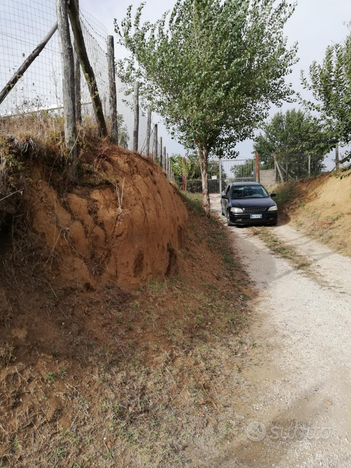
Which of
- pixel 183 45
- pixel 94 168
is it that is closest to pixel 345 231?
pixel 183 45

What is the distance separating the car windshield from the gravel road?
7.02m

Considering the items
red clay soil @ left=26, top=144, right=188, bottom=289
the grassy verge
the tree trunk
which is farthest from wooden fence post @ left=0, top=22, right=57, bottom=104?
the tree trunk

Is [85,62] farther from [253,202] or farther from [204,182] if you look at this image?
[253,202]

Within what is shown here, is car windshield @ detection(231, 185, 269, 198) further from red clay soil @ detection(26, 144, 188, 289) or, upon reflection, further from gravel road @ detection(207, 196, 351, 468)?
red clay soil @ detection(26, 144, 188, 289)

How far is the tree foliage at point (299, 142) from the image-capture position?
1341 cm

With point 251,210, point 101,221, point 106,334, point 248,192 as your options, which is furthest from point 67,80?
point 248,192

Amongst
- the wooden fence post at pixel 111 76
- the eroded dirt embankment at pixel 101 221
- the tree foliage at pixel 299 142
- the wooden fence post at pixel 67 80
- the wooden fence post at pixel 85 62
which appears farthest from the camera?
the tree foliage at pixel 299 142

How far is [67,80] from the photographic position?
511 centimetres

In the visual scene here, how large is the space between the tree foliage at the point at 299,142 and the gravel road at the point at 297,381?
760 centimetres

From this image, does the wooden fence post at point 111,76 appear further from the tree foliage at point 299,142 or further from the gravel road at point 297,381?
the tree foliage at point 299,142

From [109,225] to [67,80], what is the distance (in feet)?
7.24

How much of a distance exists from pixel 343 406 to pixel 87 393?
8.36 ft

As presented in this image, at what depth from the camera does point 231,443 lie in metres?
3.12

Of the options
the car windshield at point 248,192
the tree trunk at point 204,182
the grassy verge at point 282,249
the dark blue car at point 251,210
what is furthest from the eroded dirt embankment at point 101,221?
the car windshield at point 248,192
